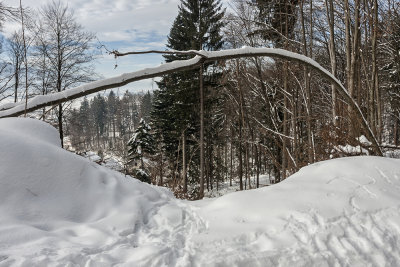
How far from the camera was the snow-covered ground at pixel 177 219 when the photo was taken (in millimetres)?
1516

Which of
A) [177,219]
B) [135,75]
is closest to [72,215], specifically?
[177,219]

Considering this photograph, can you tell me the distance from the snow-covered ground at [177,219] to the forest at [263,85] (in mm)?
1010

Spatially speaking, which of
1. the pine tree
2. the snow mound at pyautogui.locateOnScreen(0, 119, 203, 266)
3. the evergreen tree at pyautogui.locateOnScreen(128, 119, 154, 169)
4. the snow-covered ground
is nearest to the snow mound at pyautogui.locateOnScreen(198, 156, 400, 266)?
the snow-covered ground

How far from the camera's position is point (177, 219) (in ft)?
6.89

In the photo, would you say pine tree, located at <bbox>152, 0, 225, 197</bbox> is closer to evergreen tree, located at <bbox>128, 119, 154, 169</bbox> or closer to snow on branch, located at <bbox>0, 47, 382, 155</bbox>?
evergreen tree, located at <bbox>128, 119, 154, 169</bbox>

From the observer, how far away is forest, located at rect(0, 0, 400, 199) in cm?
473

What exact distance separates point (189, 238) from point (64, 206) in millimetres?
1031

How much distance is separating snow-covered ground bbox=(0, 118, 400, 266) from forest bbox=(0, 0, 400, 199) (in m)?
1.01

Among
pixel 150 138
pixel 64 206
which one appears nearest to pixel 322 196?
pixel 64 206

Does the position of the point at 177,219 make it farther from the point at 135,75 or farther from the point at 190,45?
the point at 190,45

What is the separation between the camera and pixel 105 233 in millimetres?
1747

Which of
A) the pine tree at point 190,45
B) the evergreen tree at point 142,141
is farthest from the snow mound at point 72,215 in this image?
the evergreen tree at point 142,141

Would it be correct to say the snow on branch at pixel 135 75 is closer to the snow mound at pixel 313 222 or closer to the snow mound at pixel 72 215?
the snow mound at pixel 72 215

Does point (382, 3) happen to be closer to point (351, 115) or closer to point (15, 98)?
point (351, 115)
